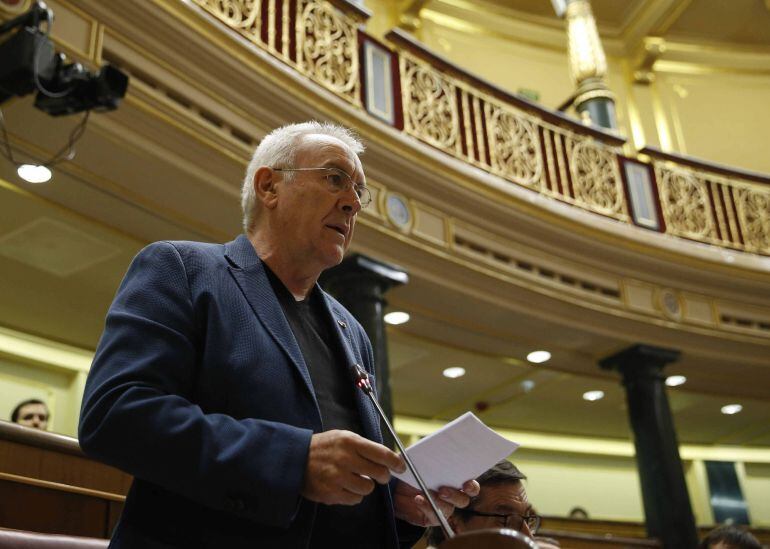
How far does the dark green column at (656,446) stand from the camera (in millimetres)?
6797

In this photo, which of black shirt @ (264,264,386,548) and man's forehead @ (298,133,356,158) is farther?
man's forehead @ (298,133,356,158)

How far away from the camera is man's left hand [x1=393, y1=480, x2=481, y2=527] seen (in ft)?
4.84

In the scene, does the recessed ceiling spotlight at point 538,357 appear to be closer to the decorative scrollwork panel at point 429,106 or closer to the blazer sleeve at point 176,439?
the decorative scrollwork panel at point 429,106

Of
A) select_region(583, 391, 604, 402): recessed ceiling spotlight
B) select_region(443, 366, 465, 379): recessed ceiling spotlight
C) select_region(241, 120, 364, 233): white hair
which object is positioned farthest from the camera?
select_region(583, 391, 604, 402): recessed ceiling spotlight

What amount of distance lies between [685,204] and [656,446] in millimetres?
2259

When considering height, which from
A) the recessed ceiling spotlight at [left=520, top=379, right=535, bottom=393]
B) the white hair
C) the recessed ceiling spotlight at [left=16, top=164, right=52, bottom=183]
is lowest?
the white hair

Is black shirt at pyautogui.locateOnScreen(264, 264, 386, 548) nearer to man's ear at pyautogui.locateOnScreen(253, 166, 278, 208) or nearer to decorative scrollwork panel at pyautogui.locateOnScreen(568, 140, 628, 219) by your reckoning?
man's ear at pyautogui.locateOnScreen(253, 166, 278, 208)

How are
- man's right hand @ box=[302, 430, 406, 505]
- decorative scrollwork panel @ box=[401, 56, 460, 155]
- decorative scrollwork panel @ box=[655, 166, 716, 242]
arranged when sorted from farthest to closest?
1. decorative scrollwork panel @ box=[655, 166, 716, 242]
2. decorative scrollwork panel @ box=[401, 56, 460, 155]
3. man's right hand @ box=[302, 430, 406, 505]

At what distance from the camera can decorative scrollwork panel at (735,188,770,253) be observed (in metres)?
8.02

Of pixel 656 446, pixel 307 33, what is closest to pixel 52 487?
pixel 307 33

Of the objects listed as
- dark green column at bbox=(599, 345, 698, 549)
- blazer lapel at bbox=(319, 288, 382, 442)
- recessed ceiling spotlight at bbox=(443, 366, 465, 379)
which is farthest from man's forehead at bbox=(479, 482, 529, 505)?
recessed ceiling spotlight at bbox=(443, 366, 465, 379)

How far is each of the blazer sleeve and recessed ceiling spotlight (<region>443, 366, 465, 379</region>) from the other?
674 cm

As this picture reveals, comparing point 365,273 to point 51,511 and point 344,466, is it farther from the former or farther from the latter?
point 344,466

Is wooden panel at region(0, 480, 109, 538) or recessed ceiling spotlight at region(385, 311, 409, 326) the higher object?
recessed ceiling spotlight at region(385, 311, 409, 326)
